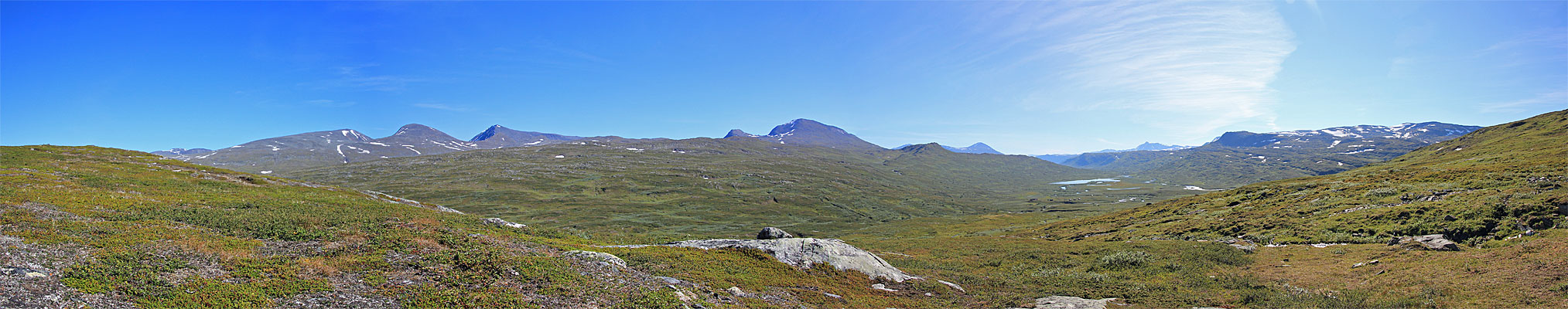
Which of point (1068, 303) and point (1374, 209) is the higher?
point (1374, 209)

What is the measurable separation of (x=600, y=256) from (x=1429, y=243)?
49423 millimetres

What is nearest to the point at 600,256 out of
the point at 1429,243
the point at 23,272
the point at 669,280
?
the point at 669,280

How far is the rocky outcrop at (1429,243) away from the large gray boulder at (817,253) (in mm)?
30333

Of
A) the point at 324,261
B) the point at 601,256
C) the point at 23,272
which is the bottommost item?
the point at 601,256

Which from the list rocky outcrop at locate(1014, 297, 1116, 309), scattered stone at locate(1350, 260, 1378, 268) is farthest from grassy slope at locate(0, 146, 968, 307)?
scattered stone at locate(1350, 260, 1378, 268)

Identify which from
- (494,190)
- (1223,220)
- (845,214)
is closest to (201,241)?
(1223,220)

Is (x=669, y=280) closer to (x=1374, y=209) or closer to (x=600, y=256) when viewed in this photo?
(x=600, y=256)

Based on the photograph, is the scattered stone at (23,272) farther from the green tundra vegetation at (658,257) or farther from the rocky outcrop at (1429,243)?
the rocky outcrop at (1429,243)

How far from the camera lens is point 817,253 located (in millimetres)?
31562

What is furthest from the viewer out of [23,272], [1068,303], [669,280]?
[1068,303]

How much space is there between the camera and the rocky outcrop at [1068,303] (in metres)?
24.9

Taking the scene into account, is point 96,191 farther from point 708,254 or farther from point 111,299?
point 708,254

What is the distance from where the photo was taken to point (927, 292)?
29312 millimetres

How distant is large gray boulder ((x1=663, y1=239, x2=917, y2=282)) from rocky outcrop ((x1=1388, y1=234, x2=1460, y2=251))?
30.3 m
